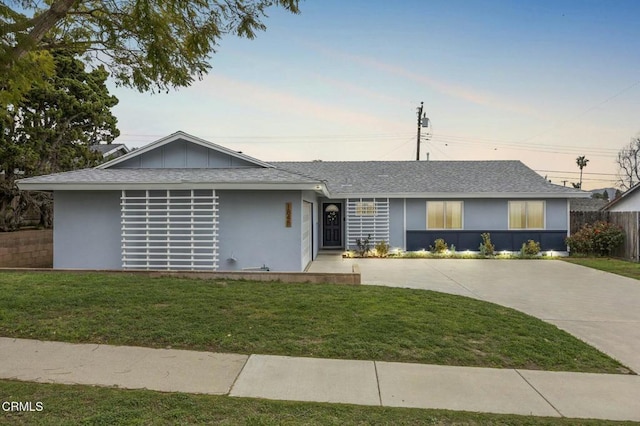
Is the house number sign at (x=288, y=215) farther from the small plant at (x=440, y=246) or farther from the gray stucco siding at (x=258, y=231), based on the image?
the small plant at (x=440, y=246)

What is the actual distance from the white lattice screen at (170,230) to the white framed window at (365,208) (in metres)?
7.62

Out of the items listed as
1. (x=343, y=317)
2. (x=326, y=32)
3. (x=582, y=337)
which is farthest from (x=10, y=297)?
(x=326, y=32)

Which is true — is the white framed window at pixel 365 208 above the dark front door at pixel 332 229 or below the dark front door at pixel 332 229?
above

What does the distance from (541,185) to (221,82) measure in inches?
562

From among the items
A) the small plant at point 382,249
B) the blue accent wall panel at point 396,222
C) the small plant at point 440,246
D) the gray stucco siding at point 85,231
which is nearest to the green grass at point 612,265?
the small plant at point 440,246

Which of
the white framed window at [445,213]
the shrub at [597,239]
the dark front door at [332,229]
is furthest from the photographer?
the dark front door at [332,229]

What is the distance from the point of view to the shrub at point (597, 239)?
15.4 metres

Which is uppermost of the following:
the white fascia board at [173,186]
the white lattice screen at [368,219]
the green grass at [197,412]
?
the white fascia board at [173,186]

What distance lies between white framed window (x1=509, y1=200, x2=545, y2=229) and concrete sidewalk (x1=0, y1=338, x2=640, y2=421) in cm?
1327

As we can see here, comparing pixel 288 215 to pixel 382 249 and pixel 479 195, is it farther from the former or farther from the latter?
pixel 479 195

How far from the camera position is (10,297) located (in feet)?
21.8

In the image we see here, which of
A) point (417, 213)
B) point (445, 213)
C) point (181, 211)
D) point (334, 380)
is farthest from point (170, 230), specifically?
point (445, 213)

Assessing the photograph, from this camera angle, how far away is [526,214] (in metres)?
16.5

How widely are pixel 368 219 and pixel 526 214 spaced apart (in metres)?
6.77
